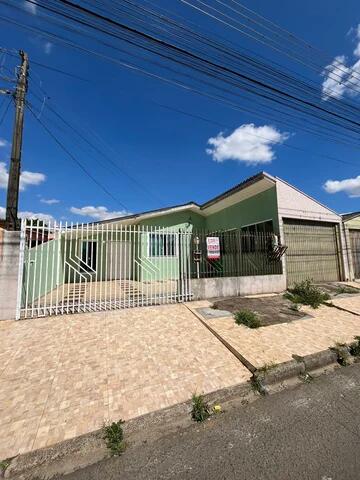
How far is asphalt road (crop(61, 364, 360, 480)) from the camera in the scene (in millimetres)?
2043

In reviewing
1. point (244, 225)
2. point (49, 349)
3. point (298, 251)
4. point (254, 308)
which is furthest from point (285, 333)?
point (244, 225)

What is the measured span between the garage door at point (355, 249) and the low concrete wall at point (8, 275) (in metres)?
14.1

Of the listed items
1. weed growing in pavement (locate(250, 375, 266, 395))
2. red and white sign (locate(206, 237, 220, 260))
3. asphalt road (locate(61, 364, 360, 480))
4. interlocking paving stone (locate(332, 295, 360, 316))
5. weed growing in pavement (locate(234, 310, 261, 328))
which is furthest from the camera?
red and white sign (locate(206, 237, 220, 260))

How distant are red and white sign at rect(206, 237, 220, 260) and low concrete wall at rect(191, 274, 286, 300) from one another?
832 millimetres

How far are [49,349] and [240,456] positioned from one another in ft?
11.8

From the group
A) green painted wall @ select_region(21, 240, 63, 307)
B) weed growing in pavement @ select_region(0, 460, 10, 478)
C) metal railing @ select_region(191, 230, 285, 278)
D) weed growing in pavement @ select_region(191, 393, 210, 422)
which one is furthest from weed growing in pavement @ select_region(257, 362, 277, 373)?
green painted wall @ select_region(21, 240, 63, 307)

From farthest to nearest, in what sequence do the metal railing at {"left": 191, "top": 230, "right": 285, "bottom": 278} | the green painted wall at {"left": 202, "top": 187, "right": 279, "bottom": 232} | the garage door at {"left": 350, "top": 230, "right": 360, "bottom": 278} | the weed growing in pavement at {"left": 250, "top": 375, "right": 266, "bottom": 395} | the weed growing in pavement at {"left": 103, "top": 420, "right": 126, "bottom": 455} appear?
the garage door at {"left": 350, "top": 230, "right": 360, "bottom": 278}
the green painted wall at {"left": 202, "top": 187, "right": 279, "bottom": 232}
the metal railing at {"left": 191, "top": 230, "right": 285, "bottom": 278}
the weed growing in pavement at {"left": 250, "top": 375, "right": 266, "bottom": 395}
the weed growing in pavement at {"left": 103, "top": 420, "right": 126, "bottom": 455}

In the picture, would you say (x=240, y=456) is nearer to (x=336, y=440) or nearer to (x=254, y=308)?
(x=336, y=440)

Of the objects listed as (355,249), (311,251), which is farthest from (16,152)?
(355,249)

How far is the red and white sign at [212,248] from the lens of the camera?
8.48m

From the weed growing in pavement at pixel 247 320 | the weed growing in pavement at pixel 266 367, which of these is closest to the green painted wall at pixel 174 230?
the weed growing in pavement at pixel 247 320

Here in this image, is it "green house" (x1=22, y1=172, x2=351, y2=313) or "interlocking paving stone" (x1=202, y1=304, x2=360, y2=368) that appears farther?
"green house" (x1=22, y1=172, x2=351, y2=313)

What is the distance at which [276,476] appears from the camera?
1987 millimetres

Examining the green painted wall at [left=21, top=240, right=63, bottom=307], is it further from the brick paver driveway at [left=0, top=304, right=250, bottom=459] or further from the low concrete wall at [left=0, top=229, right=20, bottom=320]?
the brick paver driveway at [left=0, top=304, right=250, bottom=459]
